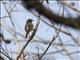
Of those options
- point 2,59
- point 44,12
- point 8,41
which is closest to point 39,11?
point 44,12

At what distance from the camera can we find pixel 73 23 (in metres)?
1.17

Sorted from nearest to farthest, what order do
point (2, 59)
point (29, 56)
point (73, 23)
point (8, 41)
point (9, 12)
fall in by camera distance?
point (73, 23)
point (2, 59)
point (9, 12)
point (29, 56)
point (8, 41)

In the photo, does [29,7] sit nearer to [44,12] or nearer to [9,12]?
[44,12]

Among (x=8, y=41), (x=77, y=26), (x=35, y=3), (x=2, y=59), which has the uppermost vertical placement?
(x=35, y=3)

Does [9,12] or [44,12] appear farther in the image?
[9,12]

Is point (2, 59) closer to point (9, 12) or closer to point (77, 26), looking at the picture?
point (9, 12)

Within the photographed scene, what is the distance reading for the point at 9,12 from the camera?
15.2ft

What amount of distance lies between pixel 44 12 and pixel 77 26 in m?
0.18

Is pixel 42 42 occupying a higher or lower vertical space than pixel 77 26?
lower

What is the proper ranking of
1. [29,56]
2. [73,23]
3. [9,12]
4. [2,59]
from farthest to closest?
1. [29,56]
2. [9,12]
3. [2,59]
4. [73,23]

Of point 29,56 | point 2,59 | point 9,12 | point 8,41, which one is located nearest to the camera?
point 2,59

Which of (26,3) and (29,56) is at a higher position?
(26,3)

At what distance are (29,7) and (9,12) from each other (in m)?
3.47

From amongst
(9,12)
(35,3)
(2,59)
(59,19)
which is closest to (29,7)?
(35,3)
